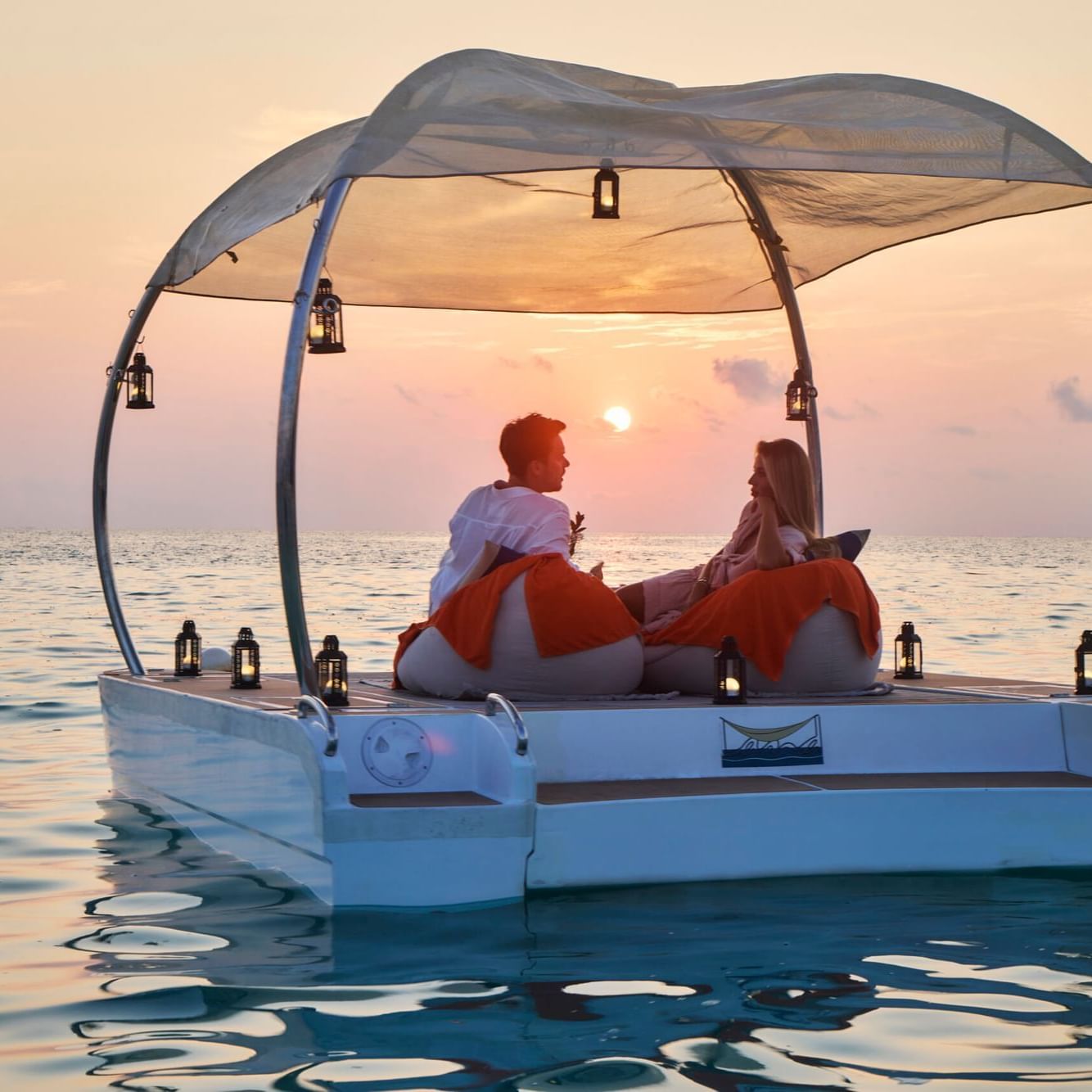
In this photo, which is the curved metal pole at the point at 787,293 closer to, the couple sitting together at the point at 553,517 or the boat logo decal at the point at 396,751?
the couple sitting together at the point at 553,517

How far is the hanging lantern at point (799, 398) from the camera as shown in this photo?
8469 millimetres

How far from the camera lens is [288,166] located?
6.33m

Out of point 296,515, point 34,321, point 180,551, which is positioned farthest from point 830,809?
point 180,551

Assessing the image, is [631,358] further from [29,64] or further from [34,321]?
[34,321]

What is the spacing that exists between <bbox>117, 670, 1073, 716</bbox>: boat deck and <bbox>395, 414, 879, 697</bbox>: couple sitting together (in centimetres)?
11

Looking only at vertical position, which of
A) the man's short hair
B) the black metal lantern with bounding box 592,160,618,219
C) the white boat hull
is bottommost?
the white boat hull

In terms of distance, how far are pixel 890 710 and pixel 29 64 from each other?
33.4 ft

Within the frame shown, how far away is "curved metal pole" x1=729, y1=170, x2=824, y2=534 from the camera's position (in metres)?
7.66

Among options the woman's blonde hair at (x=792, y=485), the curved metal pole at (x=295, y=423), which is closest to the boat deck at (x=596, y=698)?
the curved metal pole at (x=295, y=423)

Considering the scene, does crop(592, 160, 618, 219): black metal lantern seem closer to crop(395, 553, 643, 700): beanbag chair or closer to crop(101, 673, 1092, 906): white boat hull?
crop(395, 553, 643, 700): beanbag chair

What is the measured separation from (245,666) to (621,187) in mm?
2609

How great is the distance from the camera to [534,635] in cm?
590

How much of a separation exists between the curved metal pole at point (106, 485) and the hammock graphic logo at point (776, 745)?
10.9 ft

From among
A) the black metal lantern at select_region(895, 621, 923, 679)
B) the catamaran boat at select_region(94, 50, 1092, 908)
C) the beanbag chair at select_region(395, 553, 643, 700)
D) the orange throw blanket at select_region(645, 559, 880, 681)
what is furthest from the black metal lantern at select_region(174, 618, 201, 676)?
the black metal lantern at select_region(895, 621, 923, 679)
